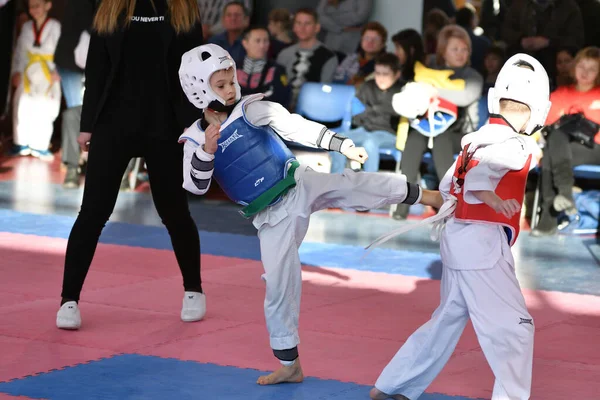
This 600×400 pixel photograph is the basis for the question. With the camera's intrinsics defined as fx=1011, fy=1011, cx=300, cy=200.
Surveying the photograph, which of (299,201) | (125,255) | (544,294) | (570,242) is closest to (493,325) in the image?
(299,201)

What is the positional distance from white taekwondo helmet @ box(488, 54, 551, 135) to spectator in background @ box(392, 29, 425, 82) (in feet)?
22.4

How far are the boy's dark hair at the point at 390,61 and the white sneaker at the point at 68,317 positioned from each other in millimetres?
5813

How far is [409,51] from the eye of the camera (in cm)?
1097

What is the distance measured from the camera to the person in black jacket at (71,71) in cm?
1162

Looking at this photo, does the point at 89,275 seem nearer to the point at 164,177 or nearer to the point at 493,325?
the point at 164,177

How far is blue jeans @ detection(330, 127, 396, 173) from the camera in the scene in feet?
33.6

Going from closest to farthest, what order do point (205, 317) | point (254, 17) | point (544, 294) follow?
point (205, 317) → point (544, 294) → point (254, 17)

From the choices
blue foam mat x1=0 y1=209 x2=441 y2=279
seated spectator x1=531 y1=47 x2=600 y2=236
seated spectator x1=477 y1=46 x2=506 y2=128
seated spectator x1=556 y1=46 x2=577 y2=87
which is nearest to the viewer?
blue foam mat x1=0 y1=209 x2=441 y2=279

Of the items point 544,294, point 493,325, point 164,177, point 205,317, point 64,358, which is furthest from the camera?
point 544,294

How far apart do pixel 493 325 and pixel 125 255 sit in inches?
168

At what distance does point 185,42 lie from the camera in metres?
5.38

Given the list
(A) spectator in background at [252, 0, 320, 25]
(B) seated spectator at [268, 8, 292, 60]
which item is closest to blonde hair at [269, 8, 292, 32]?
(B) seated spectator at [268, 8, 292, 60]

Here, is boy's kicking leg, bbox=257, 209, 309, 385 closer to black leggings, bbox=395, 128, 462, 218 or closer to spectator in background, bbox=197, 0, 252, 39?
black leggings, bbox=395, 128, 462, 218

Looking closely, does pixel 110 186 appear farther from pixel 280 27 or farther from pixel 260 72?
pixel 280 27
